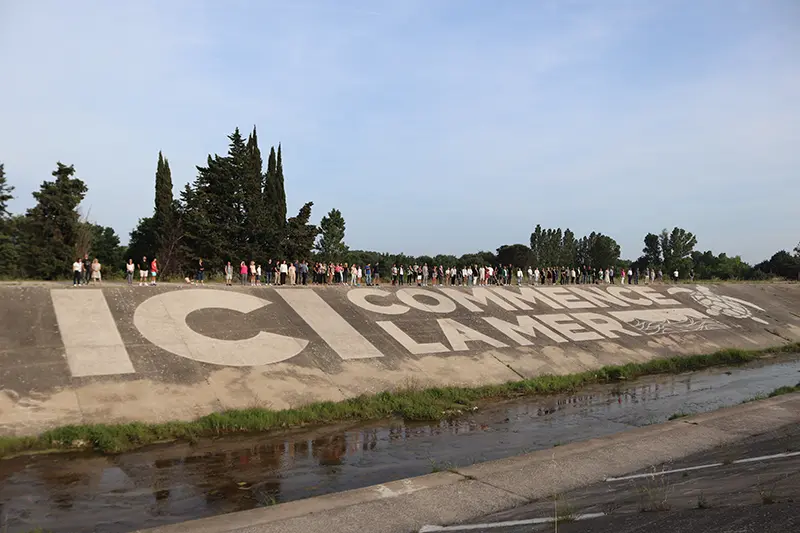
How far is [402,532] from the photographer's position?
7363mm

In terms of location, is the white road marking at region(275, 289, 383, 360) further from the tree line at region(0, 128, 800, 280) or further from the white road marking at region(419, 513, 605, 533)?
the tree line at region(0, 128, 800, 280)

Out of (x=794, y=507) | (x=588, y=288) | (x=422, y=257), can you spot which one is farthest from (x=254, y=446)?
(x=422, y=257)

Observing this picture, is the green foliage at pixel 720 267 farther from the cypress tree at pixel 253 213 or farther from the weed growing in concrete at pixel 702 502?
the weed growing in concrete at pixel 702 502

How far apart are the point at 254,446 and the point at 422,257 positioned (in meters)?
85.8

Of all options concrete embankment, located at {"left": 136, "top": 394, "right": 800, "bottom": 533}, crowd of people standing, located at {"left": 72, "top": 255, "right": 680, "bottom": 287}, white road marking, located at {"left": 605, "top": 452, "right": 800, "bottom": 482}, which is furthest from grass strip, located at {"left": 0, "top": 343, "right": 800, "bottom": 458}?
crowd of people standing, located at {"left": 72, "top": 255, "right": 680, "bottom": 287}

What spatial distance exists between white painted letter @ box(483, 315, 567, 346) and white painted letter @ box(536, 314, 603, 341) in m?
0.78

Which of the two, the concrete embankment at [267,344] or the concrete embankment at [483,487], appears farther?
the concrete embankment at [267,344]

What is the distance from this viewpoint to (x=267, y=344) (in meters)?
20.5

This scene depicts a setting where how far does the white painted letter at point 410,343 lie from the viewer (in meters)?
23.4

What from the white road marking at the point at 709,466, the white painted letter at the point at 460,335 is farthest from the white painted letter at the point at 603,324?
the white road marking at the point at 709,466

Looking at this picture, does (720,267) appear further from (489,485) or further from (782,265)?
(489,485)

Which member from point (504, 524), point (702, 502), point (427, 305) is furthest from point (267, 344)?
point (702, 502)

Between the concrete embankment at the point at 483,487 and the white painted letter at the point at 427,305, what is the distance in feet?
52.7

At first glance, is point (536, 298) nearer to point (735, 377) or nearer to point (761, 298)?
point (735, 377)
